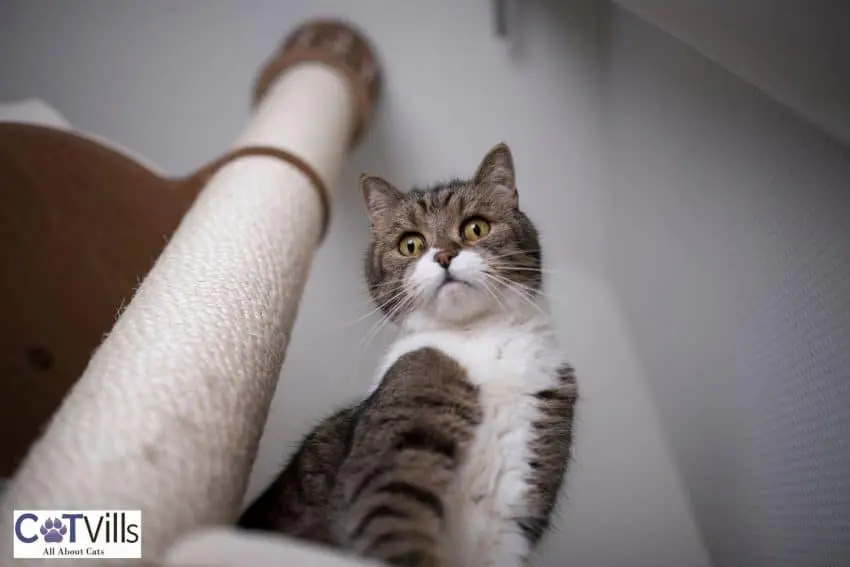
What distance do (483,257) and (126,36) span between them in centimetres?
158

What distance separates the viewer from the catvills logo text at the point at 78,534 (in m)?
0.47

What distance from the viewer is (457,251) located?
81cm

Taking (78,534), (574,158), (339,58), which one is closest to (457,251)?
(78,534)

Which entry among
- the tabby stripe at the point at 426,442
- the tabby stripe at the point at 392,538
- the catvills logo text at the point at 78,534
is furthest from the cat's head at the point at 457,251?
the catvills logo text at the point at 78,534

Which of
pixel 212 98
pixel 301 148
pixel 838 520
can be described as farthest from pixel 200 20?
pixel 838 520

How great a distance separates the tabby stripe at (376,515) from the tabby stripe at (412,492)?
2cm

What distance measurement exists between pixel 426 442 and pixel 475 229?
0.33 meters

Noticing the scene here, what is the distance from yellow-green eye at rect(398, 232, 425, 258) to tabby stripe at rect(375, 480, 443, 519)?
13.8 inches

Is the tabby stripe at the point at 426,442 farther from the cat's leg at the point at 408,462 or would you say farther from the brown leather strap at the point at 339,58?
the brown leather strap at the point at 339,58

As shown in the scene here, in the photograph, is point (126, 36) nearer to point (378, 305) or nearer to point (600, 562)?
point (378, 305)

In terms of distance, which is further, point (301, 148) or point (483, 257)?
point (301, 148)

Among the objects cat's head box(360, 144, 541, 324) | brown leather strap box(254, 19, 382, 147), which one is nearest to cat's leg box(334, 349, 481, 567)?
cat's head box(360, 144, 541, 324)

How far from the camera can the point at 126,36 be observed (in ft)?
5.86

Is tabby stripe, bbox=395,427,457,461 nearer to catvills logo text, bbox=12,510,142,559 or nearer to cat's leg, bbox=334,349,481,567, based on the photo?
cat's leg, bbox=334,349,481,567
